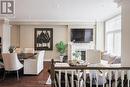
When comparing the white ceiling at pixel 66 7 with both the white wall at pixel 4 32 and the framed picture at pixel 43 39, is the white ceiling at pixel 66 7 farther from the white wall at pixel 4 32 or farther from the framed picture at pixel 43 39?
the framed picture at pixel 43 39

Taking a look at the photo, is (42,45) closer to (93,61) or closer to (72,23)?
(72,23)

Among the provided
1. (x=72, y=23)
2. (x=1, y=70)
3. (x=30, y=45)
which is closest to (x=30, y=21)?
(x=30, y=45)

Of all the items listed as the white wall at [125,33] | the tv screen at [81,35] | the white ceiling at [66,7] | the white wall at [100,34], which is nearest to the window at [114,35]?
the white wall at [100,34]

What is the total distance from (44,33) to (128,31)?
9.97 m

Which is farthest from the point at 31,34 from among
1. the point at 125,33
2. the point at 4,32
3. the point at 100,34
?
the point at 125,33

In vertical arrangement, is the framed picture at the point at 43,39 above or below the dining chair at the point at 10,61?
above

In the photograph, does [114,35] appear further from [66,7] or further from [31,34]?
[31,34]

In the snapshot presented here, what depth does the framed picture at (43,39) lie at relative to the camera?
14.4 metres

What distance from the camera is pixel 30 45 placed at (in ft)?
47.5

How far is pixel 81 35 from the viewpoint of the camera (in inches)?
559

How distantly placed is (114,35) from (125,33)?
21.4ft

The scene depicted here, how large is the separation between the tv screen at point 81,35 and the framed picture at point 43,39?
1.50 metres

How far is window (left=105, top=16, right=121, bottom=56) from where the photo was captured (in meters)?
10.6

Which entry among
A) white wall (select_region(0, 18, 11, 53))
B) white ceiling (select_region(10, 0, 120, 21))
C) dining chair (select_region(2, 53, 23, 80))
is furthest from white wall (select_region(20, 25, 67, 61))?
dining chair (select_region(2, 53, 23, 80))
